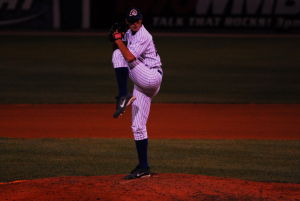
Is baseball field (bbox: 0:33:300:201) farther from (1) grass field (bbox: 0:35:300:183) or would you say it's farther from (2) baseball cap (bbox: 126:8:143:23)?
A: (2) baseball cap (bbox: 126:8:143:23)

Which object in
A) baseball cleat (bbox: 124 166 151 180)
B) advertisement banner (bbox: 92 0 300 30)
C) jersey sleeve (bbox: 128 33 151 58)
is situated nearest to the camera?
jersey sleeve (bbox: 128 33 151 58)

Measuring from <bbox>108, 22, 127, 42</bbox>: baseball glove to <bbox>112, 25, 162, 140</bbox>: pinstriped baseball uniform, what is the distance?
14 centimetres

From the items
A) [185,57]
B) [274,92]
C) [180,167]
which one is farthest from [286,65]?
[180,167]

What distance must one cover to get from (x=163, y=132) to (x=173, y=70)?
10298mm

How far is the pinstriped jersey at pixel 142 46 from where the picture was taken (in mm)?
6668

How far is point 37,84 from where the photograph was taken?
17859 mm

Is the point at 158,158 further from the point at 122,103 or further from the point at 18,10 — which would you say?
the point at 18,10

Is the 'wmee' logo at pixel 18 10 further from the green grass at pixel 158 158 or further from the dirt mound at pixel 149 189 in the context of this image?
the dirt mound at pixel 149 189

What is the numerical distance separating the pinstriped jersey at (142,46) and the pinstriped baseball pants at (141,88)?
0.08 m

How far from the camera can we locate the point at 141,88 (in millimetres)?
6891

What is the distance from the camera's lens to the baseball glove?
21.7 feet

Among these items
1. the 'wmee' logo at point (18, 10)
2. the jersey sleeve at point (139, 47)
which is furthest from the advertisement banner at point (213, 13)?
the jersey sleeve at point (139, 47)

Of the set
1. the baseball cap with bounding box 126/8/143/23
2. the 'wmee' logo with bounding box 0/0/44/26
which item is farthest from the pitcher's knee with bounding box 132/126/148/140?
the 'wmee' logo with bounding box 0/0/44/26

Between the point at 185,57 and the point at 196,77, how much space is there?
5.53 m
